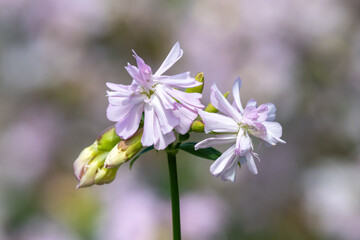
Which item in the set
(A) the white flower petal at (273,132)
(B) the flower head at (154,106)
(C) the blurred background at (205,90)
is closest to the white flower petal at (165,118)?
(B) the flower head at (154,106)

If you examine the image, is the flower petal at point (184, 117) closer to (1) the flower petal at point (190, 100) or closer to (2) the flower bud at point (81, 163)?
(1) the flower petal at point (190, 100)

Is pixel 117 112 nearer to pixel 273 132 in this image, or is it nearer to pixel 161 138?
pixel 161 138

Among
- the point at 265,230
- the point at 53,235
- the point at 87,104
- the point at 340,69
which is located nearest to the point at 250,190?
the point at 265,230

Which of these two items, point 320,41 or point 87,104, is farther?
point 87,104

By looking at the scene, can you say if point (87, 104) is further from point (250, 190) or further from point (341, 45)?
point (341, 45)

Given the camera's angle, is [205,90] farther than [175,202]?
Yes

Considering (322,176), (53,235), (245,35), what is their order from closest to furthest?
(53,235) < (322,176) < (245,35)

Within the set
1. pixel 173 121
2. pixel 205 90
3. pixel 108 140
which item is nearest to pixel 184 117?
pixel 173 121
